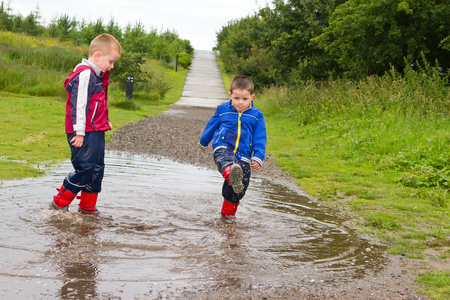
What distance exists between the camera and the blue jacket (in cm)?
487

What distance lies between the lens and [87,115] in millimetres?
4520

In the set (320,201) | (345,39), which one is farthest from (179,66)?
(320,201)

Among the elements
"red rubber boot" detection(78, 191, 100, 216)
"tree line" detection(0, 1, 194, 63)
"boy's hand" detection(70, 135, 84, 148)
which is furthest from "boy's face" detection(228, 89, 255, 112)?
"tree line" detection(0, 1, 194, 63)

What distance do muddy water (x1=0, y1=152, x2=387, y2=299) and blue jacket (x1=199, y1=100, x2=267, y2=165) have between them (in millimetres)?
792

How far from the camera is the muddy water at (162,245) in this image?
3.26 meters

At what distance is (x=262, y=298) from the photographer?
3127 mm

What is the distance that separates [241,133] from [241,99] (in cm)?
35

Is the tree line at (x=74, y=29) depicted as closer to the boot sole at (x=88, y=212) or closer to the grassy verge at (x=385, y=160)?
the grassy verge at (x=385, y=160)

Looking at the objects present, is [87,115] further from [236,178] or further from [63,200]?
[236,178]

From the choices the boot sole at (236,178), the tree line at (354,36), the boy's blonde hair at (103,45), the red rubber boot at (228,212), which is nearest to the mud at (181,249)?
the red rubber boot at (228,212)

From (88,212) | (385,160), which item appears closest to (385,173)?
(385,160)

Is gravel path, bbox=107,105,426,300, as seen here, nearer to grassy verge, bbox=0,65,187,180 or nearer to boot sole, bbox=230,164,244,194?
grassy verge, bbox=0,65,187,180

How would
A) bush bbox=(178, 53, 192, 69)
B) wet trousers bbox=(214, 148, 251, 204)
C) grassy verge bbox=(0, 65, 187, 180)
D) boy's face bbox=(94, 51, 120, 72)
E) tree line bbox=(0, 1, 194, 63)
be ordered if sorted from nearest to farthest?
boy's face bbox=(94, 51, 120, 72), wet trousers bbox=(214, 148, 251, 204), grassy verge bbox=(0, 65, 187, 180), tree line bbox=(0, 1, 194, 63), bush bbox=(178, 53, 192, 69)

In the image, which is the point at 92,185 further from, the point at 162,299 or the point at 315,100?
the point at 315,100
